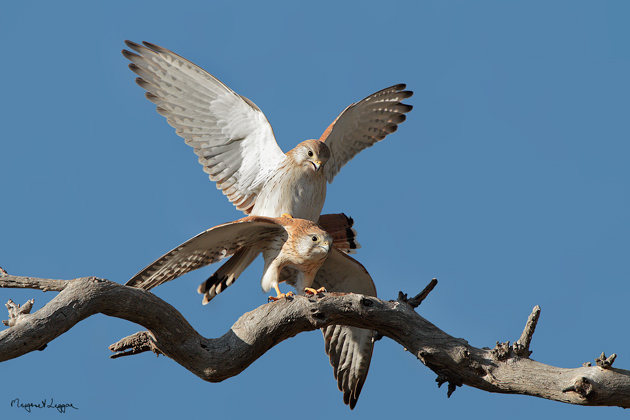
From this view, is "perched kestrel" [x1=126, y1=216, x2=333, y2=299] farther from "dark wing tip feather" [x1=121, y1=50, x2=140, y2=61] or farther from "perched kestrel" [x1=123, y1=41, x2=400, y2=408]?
"dark wing tip feather" [x1=121, y1=50, x2=140, y2=61]

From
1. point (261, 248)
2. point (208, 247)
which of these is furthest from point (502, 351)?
point (208, 247)

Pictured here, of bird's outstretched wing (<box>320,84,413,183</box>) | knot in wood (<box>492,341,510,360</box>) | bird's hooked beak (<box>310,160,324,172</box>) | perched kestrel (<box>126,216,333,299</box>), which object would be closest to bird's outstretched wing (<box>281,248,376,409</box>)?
perched kestrel (<box>126,216,333,299</box>)

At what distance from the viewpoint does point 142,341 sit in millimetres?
5387

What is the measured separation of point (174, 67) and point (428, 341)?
3.73m

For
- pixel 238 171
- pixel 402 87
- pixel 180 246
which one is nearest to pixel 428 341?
pixel 180 246

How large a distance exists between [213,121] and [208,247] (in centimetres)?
161

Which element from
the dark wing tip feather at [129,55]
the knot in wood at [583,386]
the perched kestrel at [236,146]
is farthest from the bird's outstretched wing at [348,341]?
the dark wing tip feather at [129,55]

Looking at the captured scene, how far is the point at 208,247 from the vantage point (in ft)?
20.0

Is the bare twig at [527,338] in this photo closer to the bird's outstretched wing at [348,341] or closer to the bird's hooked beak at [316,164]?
the bird's outstretched wing at [348,341]

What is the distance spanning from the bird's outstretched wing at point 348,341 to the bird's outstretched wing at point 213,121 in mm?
1113

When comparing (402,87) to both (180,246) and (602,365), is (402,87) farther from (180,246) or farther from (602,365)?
(602,365)

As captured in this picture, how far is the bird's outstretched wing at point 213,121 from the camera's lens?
698 cm

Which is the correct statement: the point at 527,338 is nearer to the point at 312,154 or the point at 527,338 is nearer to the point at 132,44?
the point at 312,154

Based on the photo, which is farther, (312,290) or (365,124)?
(365,124)
